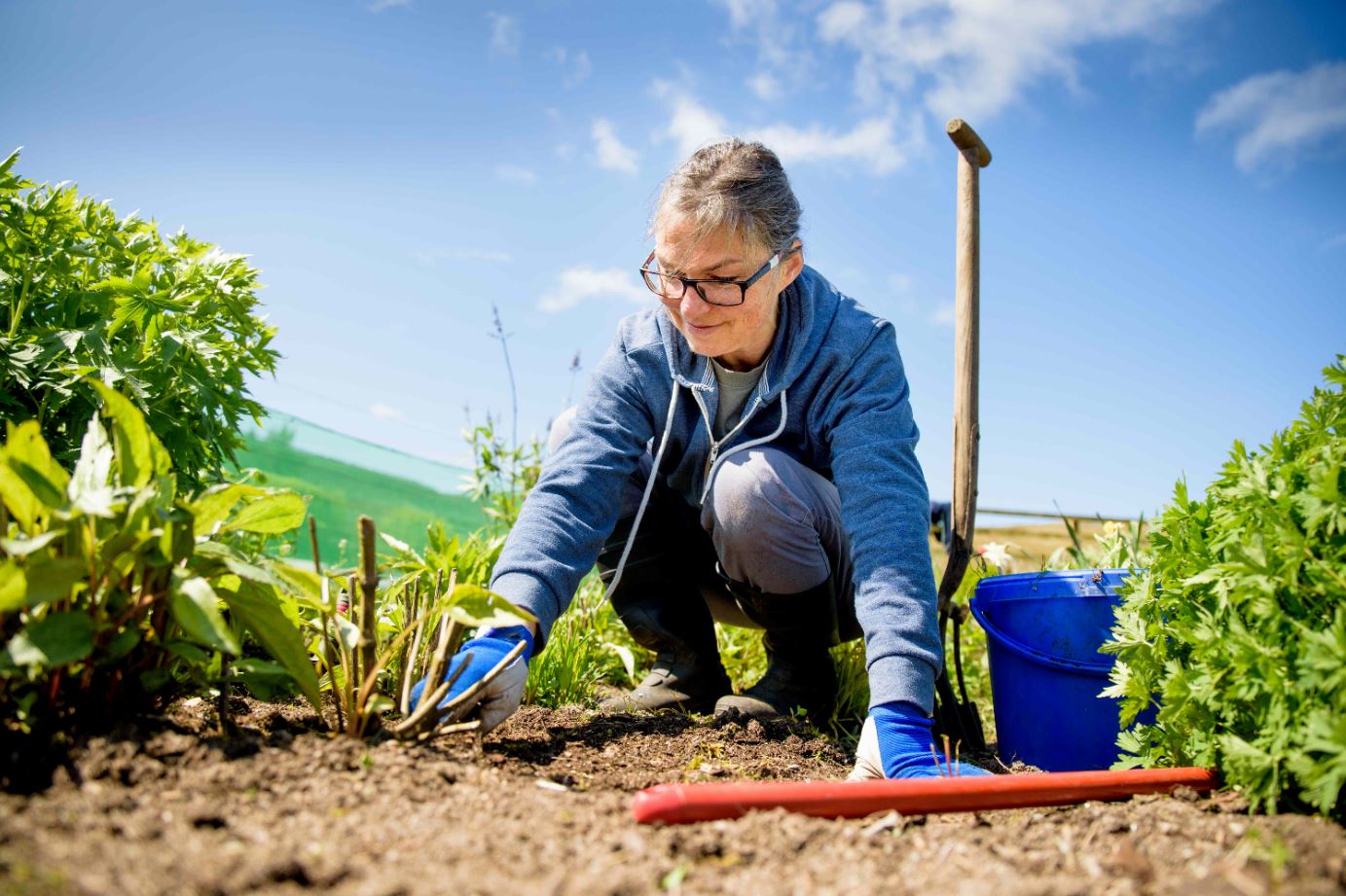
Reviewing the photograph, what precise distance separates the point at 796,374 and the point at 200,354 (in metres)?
1.46

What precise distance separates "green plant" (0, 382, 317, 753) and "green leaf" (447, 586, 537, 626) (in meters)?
0.27

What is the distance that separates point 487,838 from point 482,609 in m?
0.42

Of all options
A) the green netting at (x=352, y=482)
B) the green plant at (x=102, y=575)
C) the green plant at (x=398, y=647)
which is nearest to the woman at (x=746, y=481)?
the green plant at (x=398, y=647)

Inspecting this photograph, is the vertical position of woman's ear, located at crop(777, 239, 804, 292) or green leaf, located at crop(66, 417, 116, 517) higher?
woman's ear, located at crop(777, 239, 804, 292)

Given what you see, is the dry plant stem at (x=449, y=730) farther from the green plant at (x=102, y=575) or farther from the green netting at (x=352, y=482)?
the green netting at (x=352, y=482)

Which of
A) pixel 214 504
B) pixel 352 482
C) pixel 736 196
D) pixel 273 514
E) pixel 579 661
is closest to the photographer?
pixel 214 504

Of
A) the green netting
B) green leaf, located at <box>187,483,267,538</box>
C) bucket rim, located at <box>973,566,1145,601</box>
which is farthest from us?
the green netting

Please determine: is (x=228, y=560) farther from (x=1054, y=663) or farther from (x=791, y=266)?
(x=1054, y=663)

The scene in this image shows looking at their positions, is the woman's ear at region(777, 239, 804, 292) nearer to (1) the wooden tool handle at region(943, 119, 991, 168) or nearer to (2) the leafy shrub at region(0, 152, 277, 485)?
(1) the wooden tool handle at region(943, 119, 991, 168)

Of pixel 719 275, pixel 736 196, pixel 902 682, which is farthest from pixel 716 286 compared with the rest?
pixel 902 682

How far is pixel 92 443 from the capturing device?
1.33 meters

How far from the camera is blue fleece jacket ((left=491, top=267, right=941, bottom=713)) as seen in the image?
1903 mm

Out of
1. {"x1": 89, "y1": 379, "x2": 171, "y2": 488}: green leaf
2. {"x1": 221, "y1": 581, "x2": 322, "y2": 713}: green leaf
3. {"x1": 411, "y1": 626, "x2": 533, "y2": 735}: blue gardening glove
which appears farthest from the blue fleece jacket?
{"x1": 89, "y1": 379, "x2": 171, "y2": 488}: green leaf

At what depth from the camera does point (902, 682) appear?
5.82 feet
